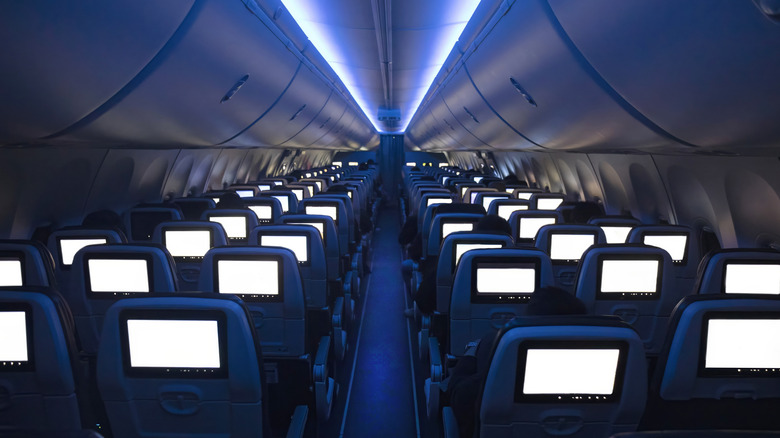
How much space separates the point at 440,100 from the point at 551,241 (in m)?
6.58

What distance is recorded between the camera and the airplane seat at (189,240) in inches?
215

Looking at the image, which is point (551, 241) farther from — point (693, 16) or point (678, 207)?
point (678, 207)

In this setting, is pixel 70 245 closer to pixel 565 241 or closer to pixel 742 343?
pixel 565 241

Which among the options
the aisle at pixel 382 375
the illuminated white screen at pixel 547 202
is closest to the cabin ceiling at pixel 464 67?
the illuminated white screen at pixel 547 202

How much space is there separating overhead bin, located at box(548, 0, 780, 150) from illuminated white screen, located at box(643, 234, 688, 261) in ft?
6.26

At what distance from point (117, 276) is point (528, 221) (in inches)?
179

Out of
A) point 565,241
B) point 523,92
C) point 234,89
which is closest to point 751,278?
point 565,241

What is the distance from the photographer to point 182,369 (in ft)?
8.25

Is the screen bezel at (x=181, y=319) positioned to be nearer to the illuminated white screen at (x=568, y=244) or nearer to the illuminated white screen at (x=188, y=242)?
the illuminated white screen at (x=188, y=242)

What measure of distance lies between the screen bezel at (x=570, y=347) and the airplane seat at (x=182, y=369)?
1135 mm

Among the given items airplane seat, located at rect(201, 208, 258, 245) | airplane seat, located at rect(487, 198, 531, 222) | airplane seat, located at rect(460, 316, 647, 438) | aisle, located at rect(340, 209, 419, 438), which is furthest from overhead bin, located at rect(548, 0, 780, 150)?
airplane seat, located at rect(201, 208, 258, 245)

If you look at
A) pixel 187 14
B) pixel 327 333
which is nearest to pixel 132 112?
pixel 187 14

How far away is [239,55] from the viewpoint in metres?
4.89

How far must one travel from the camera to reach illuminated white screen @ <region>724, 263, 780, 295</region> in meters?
3.93
